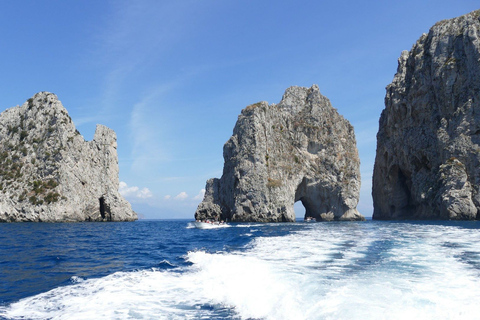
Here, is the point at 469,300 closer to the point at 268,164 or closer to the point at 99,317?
the point at 99,317

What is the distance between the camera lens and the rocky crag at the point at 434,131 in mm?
67250

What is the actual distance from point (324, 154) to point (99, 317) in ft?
268

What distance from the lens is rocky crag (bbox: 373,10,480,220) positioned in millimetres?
67250

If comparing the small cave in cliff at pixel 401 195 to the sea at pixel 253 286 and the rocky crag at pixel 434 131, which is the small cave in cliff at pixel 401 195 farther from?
the sea at pixel 253 286

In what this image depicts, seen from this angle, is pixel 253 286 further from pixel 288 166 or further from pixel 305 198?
pixel 305 198

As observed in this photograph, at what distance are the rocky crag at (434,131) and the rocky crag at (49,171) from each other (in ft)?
248

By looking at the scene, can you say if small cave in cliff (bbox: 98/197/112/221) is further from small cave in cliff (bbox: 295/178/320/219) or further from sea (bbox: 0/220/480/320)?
sea (bbox: 0/220/480/320)

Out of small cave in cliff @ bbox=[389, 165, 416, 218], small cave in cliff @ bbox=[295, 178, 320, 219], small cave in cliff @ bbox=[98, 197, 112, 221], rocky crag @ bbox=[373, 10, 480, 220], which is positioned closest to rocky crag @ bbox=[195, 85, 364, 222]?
small cave in cliff @ bbox=[295, 178, 320, 219]

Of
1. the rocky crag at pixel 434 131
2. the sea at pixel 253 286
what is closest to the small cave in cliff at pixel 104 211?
the sea at pixel 253 286

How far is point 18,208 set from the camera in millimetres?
70062

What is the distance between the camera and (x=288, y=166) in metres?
81.1

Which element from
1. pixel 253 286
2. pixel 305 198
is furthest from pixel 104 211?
pixel 253 286

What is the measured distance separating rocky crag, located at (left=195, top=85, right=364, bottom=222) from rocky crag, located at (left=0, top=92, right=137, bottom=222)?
87.9 feet

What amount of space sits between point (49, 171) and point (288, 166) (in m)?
55.7
